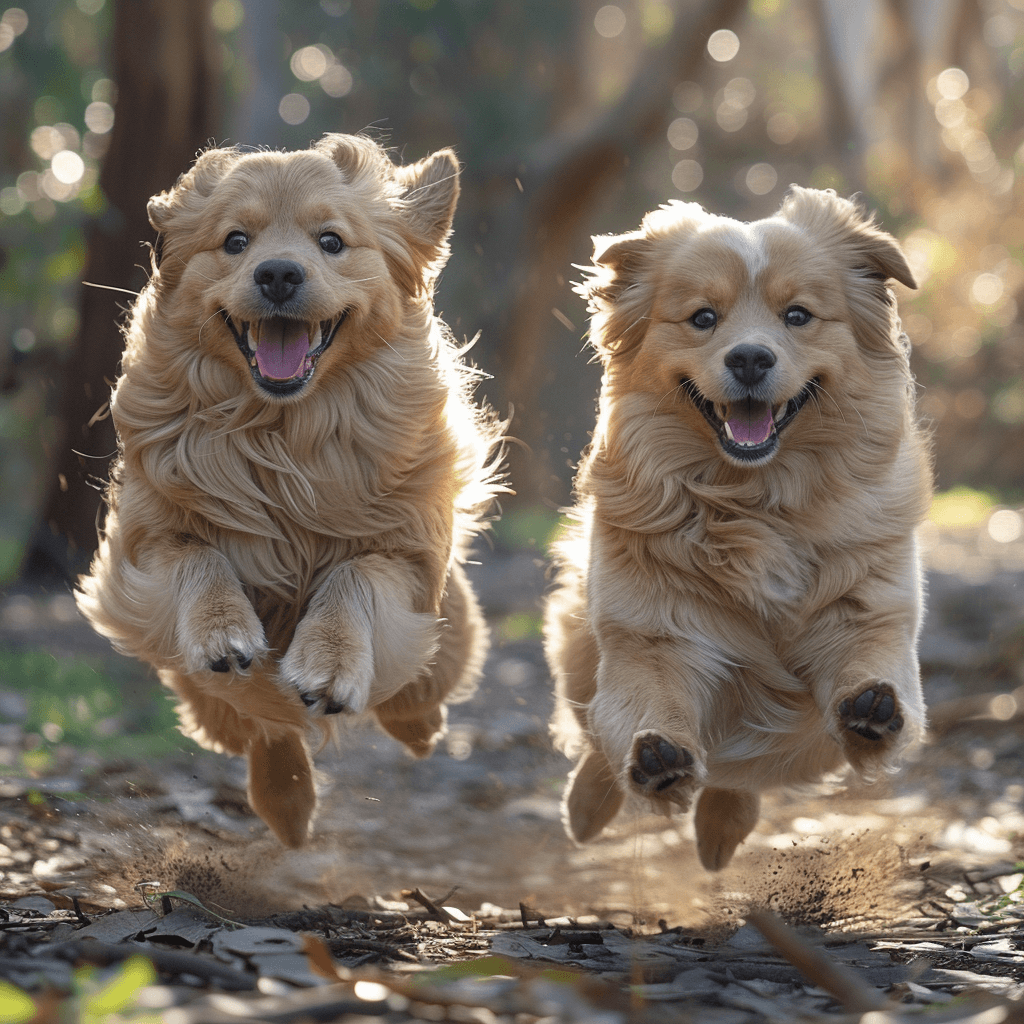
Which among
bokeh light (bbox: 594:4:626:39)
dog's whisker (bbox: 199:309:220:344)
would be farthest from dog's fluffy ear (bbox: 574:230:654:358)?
bokeh light (bbox: 594:4:626:39)

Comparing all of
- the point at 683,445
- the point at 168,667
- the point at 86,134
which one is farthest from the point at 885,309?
the point at 86,134

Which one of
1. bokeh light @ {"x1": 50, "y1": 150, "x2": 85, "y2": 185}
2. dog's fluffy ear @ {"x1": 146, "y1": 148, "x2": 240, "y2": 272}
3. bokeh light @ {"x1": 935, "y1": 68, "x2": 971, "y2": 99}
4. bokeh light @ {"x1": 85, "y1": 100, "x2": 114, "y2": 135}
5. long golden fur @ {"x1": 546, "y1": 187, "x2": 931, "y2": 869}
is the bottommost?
long golden fur @ {"x1": 546, "y1": 187, "x2": 931, "y2": 869}

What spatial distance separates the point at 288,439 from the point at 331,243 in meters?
0.63

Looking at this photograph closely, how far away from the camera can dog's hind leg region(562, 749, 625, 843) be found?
14.6 feet

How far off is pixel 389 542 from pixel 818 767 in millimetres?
1570

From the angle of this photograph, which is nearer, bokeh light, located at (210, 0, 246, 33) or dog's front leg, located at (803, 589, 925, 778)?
dog's front leg, located at (803, 589, 925, 778)

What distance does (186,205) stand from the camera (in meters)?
3.88

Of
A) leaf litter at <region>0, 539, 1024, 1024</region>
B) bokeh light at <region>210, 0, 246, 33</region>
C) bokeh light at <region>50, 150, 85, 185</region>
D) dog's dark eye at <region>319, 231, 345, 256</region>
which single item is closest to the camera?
leaf litter at <region>0, 539, 1024, 1024</region>

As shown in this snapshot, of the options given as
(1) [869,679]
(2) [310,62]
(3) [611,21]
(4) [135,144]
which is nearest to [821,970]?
(1) [869,679]

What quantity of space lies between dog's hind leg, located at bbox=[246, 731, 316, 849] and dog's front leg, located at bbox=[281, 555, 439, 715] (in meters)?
0.74

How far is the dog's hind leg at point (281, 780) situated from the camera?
4.41 metres

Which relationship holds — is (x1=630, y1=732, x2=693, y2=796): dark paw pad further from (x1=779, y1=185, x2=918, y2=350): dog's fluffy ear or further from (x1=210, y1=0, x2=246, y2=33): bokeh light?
(x1=210, y1=0, x2=246, y2=33): bokeh light

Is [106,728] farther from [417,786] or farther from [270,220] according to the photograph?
[270,220]

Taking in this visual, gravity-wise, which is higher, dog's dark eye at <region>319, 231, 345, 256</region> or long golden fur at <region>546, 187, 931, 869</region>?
dog's dark eye at <region>319, 231, 345, 256</region>
